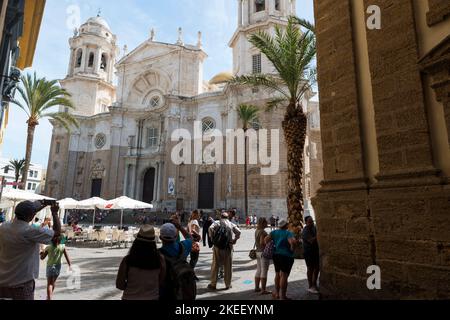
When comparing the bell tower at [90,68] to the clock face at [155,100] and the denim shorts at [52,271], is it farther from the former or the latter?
the denim shorts at [52,271]

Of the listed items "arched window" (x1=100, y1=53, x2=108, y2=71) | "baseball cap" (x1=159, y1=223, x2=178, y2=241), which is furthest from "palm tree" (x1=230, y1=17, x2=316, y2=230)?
"arched window" (x1=100, y1=53, x2=108, y2=71)

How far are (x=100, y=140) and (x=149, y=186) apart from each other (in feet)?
34.7

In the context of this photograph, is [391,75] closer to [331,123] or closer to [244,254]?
[331,123]

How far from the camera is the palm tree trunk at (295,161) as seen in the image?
433 inches

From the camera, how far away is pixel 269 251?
6039 millimetres

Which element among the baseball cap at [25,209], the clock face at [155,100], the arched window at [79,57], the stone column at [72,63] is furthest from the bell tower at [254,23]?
the baseball cap at [25,209]

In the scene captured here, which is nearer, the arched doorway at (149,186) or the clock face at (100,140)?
the arched doorway at (149,186)

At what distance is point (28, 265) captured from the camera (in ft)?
10.3

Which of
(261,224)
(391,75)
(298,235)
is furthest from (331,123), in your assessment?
(298,235)

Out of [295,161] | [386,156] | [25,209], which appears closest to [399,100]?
[386,156]

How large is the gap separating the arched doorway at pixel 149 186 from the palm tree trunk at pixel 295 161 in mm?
28348

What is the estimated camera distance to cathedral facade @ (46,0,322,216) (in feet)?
100

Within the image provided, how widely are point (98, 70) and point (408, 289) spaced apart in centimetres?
4861

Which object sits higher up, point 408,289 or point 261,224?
point 261,224
